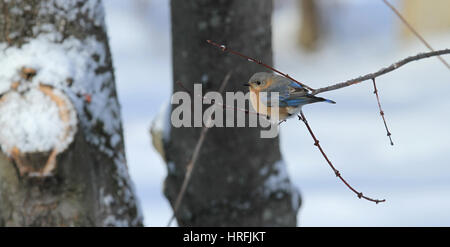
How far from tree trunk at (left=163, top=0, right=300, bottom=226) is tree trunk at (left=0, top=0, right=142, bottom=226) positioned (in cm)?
51

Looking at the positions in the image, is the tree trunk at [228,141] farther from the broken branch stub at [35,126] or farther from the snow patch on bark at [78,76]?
the broken branch stub at [35,126]

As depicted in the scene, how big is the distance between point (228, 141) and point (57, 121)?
3.10ft

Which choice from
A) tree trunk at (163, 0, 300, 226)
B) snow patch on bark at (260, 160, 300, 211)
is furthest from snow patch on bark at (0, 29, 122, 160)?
snow patch on bark at (260, 160, 300, 211)

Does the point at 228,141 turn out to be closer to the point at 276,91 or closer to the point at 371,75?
the point at 276,91

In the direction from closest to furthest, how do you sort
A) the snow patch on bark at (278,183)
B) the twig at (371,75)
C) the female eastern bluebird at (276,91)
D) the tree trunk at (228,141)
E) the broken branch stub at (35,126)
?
1. the twig at (371,75)
2. the female eastern bluebird at (276,91)
3. the broken branch stub at (35,126)
4. the tree trunk at (228,141)
5. the snow patch on bark at (278,183)

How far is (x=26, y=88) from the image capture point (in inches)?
83.6

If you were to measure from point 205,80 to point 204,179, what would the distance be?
52cm

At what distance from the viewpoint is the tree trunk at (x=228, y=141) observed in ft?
8.75

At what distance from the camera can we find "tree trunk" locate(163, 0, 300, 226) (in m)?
2.67

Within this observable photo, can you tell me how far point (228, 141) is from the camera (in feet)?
8.95

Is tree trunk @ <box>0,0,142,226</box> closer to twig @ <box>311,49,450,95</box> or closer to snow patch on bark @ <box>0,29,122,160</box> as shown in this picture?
snow patch on bark @ <box>0,29,122,160</box>

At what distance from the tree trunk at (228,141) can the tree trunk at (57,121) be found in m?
0.51

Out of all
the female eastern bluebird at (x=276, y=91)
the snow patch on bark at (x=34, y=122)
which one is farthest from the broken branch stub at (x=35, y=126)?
the female eastern bluebird at (x=276, y=91)
